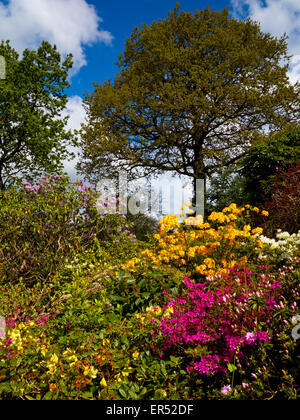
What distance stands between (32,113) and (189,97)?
7.28 metres

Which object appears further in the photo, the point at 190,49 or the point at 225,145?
the point at 225,145

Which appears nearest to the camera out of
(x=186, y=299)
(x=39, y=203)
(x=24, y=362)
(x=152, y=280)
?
(x=24, y=362)

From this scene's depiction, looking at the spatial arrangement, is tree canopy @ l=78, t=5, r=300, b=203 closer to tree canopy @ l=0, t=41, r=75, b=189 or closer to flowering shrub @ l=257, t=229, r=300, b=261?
tree canopy @ l=0, t=41, r=75, b=189

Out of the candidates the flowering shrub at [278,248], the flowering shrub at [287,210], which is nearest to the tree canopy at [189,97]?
the flowering shrub at [287,210]

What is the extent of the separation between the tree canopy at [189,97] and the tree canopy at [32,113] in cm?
175

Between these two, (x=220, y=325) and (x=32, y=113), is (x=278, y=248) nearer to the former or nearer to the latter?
(x=220, y=325)

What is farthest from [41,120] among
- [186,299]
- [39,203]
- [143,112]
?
[186,299]

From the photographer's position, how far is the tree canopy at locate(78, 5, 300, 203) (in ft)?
44.6

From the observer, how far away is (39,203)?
6.22 meters

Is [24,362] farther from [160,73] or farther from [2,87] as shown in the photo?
[160,73]

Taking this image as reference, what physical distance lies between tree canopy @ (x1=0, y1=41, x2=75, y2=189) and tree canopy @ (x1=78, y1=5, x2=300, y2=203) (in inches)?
68.9

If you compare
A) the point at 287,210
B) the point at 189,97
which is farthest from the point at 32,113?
the point at 287,210

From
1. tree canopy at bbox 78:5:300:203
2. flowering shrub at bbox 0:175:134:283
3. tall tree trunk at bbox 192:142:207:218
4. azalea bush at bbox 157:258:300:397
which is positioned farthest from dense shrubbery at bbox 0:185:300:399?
tree canopy at bbox 78:5:300:203

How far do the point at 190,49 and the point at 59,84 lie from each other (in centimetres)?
657
